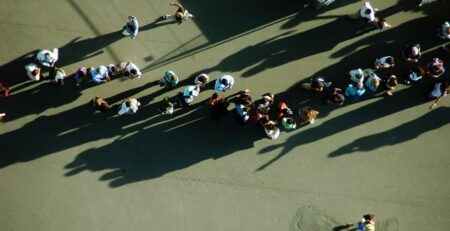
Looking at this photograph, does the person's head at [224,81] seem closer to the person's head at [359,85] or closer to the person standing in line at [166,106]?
the person standing in line at [166,106]

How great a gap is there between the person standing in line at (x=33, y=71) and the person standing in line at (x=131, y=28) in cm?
226

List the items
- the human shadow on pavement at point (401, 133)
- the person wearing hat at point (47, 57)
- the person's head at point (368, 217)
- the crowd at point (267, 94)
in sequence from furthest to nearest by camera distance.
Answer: the human shadow on pavement at point (401, 133) → the person's head at point (368, 217) → the crowd at point (267, 94) → the person wearing hat at point (47, 57)

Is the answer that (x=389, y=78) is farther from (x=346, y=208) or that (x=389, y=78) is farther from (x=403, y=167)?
(x=346, y=208)

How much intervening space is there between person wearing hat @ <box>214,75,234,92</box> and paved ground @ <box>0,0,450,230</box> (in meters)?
0.39

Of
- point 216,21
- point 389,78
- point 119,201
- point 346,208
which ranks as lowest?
point 346,208

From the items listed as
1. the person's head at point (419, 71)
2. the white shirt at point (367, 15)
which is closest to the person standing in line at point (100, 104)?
the white shirt at point (367, 15)

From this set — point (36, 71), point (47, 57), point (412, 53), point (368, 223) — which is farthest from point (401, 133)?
point (36, 71)

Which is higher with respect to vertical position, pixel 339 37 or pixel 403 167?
pixel 339 37

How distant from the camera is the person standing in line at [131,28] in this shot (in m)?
9.71

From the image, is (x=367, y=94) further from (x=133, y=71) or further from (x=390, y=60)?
(x=133, y=71)

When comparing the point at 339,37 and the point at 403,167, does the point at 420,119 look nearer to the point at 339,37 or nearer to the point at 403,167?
the point at 403,167

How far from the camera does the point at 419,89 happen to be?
10453 mm

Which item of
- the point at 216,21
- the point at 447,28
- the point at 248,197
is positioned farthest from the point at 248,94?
the point at 447,28

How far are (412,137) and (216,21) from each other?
19.5 ft
